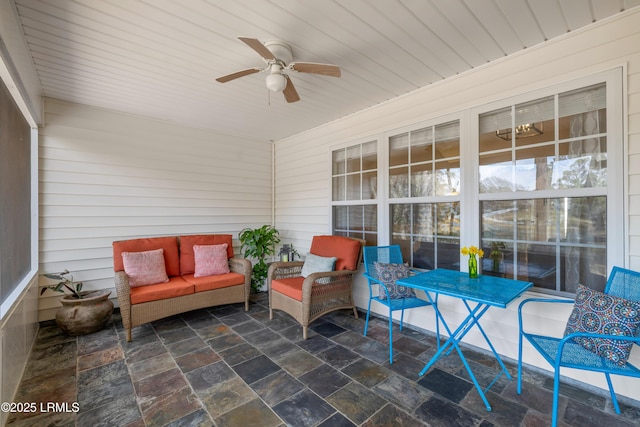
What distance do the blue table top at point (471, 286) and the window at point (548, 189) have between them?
0.38 m

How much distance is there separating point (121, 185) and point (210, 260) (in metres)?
1.60

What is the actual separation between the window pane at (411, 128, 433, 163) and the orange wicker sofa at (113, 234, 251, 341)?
262cm

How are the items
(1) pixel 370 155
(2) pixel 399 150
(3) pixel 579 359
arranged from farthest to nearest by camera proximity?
1. (1) pixel 370 155
2. (2) pixel 399 150
3. (3) pixel 579 359

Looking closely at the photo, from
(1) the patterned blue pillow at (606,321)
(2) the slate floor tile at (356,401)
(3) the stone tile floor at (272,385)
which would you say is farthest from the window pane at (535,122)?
(2) the slate floor tile at (356,401)

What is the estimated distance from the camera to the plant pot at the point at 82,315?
2939mm

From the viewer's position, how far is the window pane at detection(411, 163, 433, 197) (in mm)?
3088

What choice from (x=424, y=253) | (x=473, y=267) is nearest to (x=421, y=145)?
(x=424, y=253)

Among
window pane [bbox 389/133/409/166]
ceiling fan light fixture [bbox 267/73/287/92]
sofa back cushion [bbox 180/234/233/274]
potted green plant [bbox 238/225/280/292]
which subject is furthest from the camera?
potted green plant [bbox 238/225/280/292]

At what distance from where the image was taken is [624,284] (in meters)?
1.81

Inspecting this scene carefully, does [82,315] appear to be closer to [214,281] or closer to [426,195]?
[214,281]

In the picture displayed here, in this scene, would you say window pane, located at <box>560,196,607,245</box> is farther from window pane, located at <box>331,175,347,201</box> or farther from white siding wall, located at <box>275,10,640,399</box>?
window pane, located at <box>331,175,347,201</box>

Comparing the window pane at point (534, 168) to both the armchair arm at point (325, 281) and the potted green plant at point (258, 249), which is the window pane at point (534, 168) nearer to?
the armchair arm at point (325, 281)

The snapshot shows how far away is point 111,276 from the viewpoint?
3701mm

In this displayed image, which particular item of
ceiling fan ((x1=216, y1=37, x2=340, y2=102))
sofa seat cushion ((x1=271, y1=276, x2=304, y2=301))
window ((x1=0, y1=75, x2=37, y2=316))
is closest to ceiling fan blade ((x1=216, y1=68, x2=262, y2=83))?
ceiling fan ((x1=216, y1=37, x2=340, y2=102))
